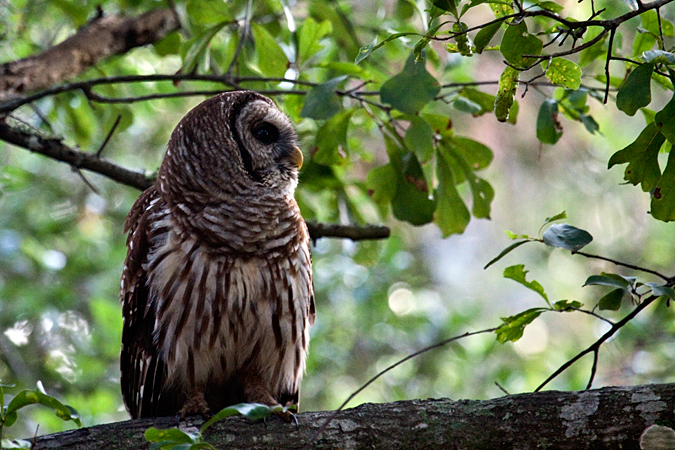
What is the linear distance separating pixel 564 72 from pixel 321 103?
104 cm

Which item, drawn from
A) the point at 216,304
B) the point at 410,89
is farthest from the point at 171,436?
the point at 410,89

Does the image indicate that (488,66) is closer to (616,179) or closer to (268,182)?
(616,179)

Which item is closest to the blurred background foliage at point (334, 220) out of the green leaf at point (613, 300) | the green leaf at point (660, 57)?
the green leaf at point (660, 57)

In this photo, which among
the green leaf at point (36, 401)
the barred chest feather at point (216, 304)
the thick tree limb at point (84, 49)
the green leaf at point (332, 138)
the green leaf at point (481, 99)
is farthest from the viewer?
the thick tree limb at point (84, 49)

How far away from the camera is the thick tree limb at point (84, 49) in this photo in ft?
11.8

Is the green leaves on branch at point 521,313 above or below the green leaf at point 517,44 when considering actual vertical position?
below

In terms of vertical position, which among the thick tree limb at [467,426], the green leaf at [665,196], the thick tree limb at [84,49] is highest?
the thick tree limb at [84,49]

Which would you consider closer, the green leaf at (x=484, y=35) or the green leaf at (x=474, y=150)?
the green leaf at (x=484, y=35)

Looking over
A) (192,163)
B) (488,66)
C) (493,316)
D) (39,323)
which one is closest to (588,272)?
(493,316)

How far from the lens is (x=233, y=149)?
9.68 ft

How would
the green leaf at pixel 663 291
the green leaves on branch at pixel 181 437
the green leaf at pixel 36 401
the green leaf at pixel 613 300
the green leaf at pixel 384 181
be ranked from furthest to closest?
the green leaf at pixel 384 181, the green leaf at pixel 613 300, the green leaf at pixel 663 291, the green leaf at pixel 36 401, the green leaves on branch at pixel 181 437

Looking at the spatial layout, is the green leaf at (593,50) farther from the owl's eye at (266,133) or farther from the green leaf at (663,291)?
the owl's eye at (266,133)

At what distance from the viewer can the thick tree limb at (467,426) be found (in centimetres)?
203

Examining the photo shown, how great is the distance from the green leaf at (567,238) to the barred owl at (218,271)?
1276 millimetres
